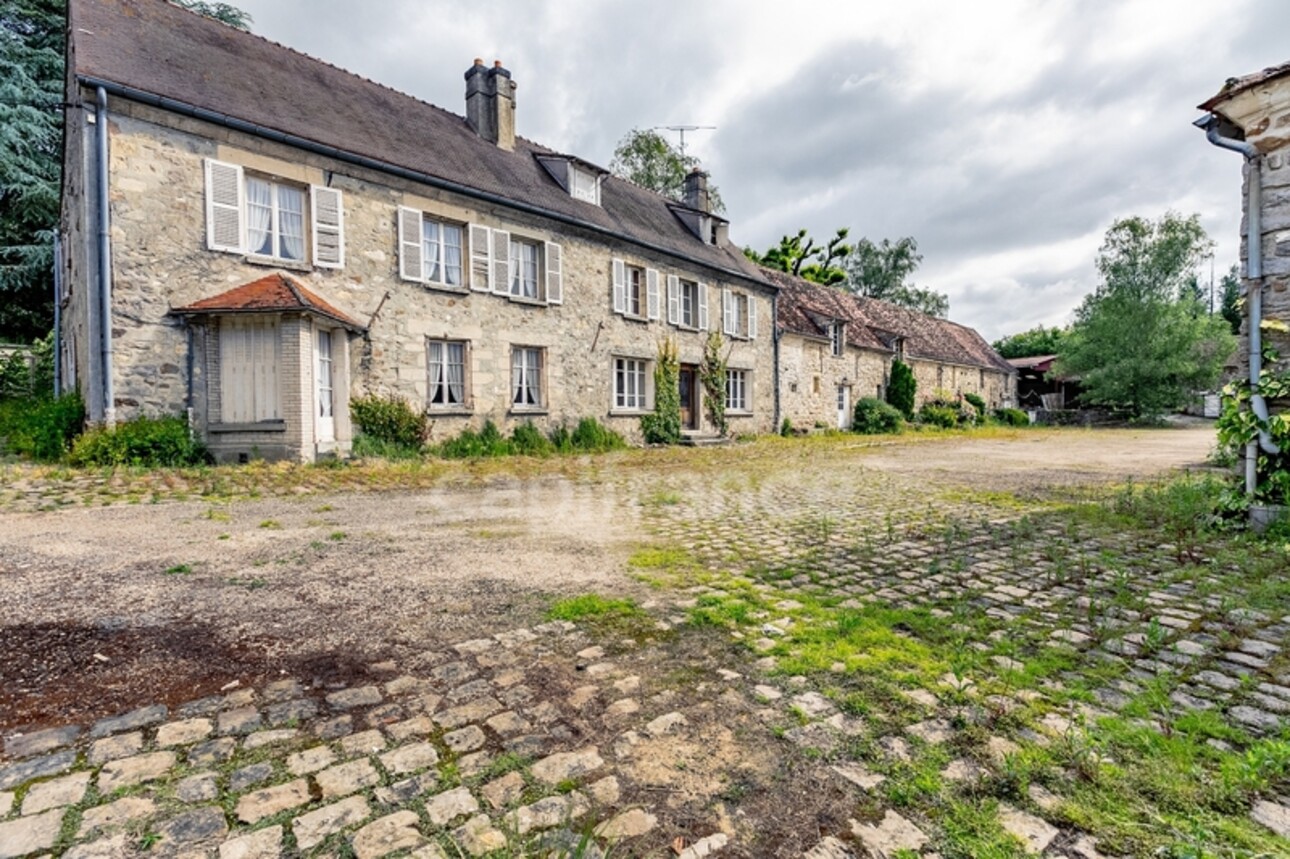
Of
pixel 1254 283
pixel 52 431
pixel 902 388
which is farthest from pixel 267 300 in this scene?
pixel 902 388

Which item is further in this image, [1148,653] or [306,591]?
[306,591]

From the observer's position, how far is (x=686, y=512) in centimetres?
642

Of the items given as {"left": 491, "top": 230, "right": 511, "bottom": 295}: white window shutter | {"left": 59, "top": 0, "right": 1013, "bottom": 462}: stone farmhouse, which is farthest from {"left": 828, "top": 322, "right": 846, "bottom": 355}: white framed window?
{"left": 491, "top": 230, "right": 511, "bottom": 295}: white window shutter

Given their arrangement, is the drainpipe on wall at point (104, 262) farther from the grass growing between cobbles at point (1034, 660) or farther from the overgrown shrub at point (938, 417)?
the overgrown shrub at point (938, 417)

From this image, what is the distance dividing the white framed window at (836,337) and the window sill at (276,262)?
17.8 metres

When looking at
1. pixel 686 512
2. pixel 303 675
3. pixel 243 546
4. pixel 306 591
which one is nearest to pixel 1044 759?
pixel 303 675

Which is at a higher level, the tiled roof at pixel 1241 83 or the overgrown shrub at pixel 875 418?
the tiled roof at pixel 1241 83

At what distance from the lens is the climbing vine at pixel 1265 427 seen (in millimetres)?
5137

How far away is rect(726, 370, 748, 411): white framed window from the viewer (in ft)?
62.7

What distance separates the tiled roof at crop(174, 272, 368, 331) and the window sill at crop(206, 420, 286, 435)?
169cm

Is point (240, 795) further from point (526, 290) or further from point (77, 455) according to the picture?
point (526, 290)

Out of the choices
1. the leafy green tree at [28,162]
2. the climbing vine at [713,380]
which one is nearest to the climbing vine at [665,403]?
the climbing vine at [713,380]

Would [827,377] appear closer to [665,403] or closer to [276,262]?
[665,403]

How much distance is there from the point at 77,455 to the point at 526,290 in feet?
26.8
